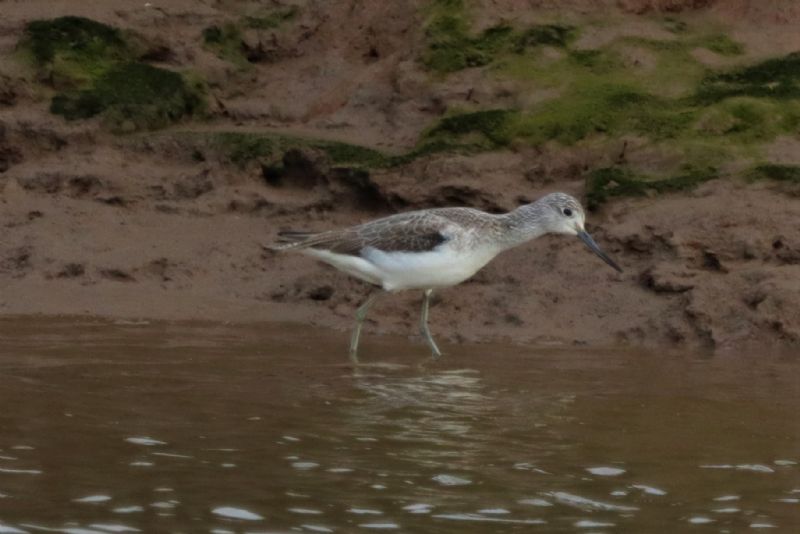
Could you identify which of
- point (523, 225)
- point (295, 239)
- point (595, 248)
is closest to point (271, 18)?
point (295, 239)

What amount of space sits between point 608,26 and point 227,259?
361 centimetres

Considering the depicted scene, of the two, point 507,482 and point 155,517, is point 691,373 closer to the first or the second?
point 507,482

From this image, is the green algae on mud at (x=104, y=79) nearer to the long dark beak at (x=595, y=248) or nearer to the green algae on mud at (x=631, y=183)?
the green algae on mud at (x=631, y=183)

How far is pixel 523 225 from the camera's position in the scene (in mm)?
10344

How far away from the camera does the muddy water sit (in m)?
6.04

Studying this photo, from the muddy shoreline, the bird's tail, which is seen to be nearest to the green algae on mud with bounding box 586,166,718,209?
the muddy shoreline

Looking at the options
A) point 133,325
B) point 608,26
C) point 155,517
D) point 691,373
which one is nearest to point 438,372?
point 691,373

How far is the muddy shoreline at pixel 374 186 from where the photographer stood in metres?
10.4

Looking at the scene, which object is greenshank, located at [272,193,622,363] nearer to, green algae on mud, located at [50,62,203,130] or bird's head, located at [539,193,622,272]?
bird's head, located at [539,193,622,272]

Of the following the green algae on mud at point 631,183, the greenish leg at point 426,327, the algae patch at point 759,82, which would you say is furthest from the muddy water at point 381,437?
the algae patch at point 759,82

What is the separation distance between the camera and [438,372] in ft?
29.8

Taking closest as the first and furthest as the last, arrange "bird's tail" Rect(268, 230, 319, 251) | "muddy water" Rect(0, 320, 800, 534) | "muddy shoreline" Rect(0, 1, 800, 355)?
"muddy water" Rect(0, 320, 800, 534) → "bird's tail" Rect(268, 230, 319, 251) → "muddy shoreline" Rect(0, 1, 800, 355)

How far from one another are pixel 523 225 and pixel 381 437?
3.41 meters

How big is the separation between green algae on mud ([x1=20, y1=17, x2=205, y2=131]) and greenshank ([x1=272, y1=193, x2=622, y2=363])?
265 cm
